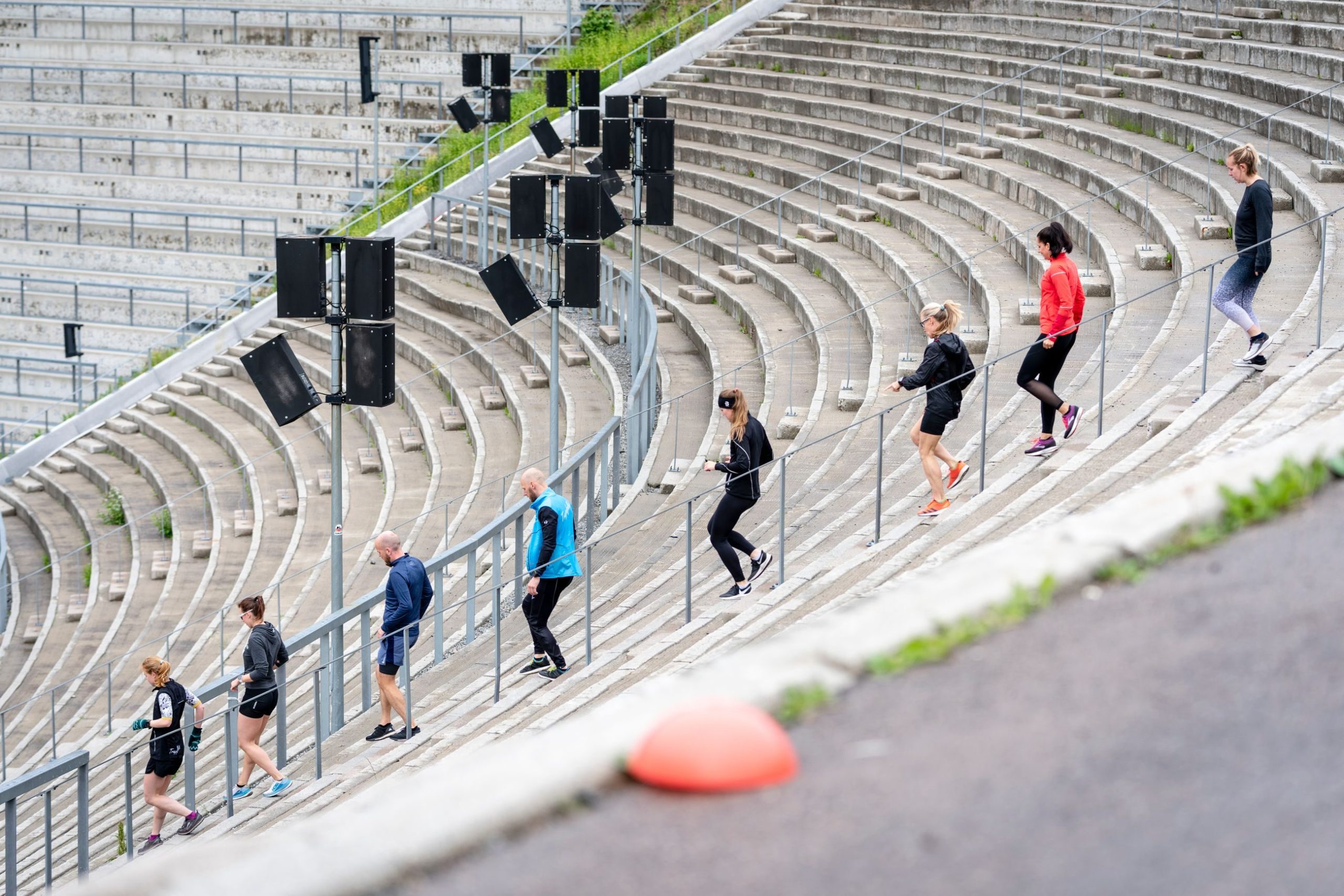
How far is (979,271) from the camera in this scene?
50.0 ft

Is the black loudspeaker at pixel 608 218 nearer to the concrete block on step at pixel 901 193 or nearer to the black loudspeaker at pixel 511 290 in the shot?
the black loudspeaker at pixel 511 290

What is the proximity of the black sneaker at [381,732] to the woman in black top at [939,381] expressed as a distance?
3403 mm

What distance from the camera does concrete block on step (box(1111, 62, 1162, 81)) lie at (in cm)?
1886

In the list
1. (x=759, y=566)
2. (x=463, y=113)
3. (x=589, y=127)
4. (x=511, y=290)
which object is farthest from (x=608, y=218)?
(x=463, y=113)

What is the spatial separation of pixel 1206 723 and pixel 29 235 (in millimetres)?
24538

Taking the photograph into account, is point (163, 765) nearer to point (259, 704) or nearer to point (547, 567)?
point (259, 704)

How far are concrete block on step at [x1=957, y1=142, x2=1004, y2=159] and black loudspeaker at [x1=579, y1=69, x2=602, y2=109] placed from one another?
4.23 meters

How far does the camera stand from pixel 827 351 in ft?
48.6

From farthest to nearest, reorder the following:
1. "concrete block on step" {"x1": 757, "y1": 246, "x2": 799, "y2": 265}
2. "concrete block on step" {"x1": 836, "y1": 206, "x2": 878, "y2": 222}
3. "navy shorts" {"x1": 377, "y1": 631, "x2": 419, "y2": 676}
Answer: "concrete block on step" {"x1": 836, "y1": 206, "x2": 878, "y2": 222}
"concrete block on step" {"x1": 757, "y1": 246, "x2": 799, "y2": 265}
"navy shorts" {"x1": 377, "y1": 631, "x2": 419, "y2": 676}

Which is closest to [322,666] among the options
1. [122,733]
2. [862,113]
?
[122,733]

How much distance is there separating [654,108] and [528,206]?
86.2 inches

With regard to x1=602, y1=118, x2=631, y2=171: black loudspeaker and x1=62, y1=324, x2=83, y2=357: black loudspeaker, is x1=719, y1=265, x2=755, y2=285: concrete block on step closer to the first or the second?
x1=602, y1=118, x2=631, y2=171: black loudspeaker

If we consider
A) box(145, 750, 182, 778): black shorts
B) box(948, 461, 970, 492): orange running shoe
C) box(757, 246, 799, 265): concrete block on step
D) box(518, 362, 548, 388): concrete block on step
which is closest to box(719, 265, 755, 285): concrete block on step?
box(757, 246, 799, 265): concrete block on step

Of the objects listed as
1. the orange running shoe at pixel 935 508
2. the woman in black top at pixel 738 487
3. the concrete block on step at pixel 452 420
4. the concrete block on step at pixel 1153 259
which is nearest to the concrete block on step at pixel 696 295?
Result: the concrete block on step at pixel 452 420
